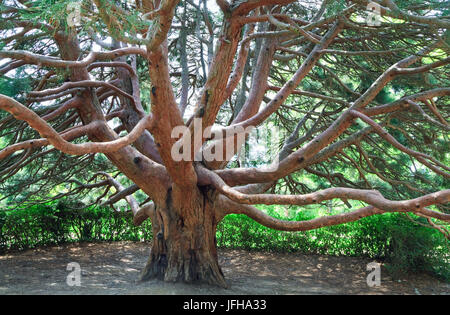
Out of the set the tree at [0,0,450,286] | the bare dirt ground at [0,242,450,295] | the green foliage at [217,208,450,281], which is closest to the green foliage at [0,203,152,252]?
the bare dirt ground at [0,242,450,295]

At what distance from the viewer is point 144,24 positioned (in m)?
2.96

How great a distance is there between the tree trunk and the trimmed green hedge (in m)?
3.36

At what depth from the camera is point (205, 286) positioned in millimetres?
4922

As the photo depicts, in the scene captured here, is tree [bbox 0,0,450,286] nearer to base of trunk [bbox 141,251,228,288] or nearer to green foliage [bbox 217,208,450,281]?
base of trunk [bbox 141,251,228,288]

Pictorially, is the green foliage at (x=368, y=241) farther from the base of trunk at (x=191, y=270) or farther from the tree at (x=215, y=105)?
the base of trunk at (x=191, y=270)

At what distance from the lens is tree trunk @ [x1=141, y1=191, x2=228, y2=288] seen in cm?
507

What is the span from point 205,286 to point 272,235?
153 inches

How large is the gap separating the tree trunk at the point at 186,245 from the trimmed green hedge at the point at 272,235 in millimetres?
3362

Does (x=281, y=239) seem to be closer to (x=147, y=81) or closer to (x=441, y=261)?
(x=441, y=261)

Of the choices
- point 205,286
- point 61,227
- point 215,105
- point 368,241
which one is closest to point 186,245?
point 205,286

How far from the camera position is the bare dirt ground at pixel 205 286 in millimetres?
5039
